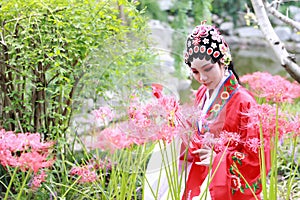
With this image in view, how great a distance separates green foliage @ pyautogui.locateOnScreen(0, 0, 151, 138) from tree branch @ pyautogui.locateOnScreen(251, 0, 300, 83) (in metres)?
0.54

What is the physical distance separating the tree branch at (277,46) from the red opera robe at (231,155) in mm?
445

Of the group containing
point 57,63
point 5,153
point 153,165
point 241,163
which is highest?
point 57,63

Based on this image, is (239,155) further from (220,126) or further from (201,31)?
(201,31)

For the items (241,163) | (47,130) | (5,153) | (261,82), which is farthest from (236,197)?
(261,82)

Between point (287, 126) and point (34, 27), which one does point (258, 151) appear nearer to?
point (287, 126)

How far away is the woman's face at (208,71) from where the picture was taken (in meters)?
1.83

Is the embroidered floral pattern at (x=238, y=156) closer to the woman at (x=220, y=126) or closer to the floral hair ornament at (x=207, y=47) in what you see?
the woman at (x=220, y=126)

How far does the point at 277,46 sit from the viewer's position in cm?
231

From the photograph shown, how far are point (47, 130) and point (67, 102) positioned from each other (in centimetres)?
17

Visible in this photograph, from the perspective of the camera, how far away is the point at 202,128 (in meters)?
1.84

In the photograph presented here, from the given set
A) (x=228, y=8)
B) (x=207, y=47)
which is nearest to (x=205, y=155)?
(x=207, y=47)

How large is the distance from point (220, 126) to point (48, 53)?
2.57 ft

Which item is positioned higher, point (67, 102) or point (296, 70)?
point (296, 70)

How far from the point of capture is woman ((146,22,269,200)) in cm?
177
